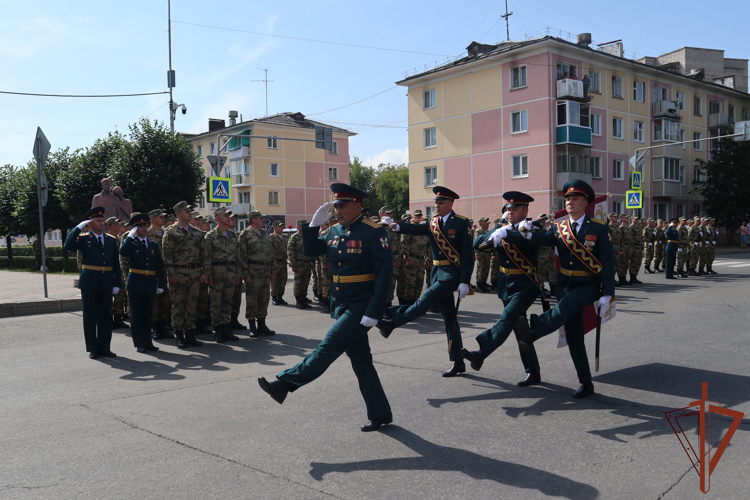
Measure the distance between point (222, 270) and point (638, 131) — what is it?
40616mm

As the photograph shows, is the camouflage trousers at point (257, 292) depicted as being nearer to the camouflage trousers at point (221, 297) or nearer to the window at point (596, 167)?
the camouflage trousers at point (221, 297)

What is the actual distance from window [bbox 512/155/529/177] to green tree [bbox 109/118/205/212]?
20.0 metres

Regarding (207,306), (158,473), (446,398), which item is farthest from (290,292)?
(158,473)

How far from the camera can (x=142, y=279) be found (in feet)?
29.2

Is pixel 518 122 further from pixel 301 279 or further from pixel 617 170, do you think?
pixel 301 279

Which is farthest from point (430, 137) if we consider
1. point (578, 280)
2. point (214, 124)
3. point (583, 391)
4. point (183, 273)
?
point (583, 391)

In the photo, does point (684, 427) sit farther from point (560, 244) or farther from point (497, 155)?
point (497, 155)

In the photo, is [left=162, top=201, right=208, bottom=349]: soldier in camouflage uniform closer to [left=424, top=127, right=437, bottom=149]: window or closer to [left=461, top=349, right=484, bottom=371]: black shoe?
[left=461, top=349, right=484, bottom=371]: black shoe

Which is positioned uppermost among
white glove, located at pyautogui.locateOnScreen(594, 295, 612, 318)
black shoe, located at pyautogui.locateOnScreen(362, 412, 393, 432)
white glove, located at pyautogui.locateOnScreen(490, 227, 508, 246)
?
white glove, located at pyautogui.locateOnScreen(490, 227, 508, 246)

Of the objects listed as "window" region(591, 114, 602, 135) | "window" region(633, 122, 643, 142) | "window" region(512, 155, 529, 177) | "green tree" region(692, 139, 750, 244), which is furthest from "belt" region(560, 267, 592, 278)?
"green tree" region(692, 139, 750, 244)

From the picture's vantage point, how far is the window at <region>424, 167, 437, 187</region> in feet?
141

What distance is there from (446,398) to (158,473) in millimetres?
2774

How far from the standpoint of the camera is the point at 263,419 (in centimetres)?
535

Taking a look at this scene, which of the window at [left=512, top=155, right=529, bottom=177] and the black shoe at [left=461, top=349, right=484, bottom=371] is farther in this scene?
the window at [left=512, top=155, right=529, bottom=177]
